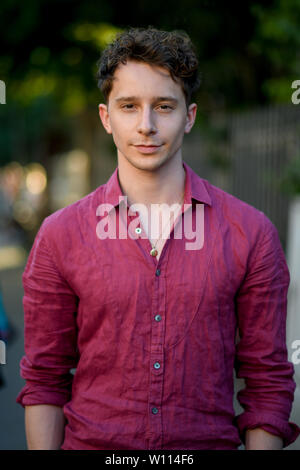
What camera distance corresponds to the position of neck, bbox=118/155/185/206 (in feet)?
6.70

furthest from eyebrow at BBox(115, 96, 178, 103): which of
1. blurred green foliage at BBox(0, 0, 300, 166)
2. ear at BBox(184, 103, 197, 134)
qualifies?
blurred green foliage at BBox(0, 0, 300, 166)

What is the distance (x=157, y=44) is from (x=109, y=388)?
1076 mm

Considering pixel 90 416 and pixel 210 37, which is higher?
pixel 210 37

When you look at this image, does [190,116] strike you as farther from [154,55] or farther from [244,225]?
[244,225]

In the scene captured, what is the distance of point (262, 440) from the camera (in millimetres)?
1992

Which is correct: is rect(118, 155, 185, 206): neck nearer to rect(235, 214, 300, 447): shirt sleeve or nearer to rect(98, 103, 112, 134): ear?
rect(98, 103, 112, 134): ear

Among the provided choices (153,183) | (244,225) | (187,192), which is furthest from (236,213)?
(153,183)

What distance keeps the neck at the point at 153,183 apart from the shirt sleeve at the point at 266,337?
32 cm

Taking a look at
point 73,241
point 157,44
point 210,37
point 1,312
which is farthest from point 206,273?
point 210,37

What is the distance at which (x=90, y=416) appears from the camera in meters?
1.97
